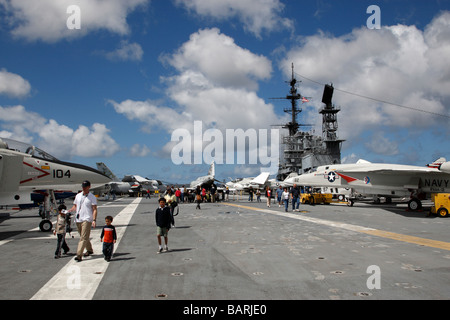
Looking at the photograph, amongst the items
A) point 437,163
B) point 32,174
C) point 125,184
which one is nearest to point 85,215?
point 32,174

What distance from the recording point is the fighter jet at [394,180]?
2383 centimetres

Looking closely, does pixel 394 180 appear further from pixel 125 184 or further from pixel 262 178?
pixel 125 184

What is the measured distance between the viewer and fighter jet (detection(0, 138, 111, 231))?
39.1 feet

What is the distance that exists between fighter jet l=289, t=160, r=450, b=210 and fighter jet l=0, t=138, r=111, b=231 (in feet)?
65.7

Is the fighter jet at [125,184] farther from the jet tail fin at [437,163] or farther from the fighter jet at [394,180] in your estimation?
the jet tail fin at [437,163]

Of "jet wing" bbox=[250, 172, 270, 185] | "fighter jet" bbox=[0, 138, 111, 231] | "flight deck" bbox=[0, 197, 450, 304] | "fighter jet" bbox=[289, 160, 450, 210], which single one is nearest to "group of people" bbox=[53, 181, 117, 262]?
"flight deck" bbox=[0, 197, 450, 304]

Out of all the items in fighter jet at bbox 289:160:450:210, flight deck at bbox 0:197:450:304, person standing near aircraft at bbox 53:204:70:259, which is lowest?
flight deck at bbox 0:197:450:304

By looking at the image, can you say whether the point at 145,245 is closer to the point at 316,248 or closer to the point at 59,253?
the point at 59,253

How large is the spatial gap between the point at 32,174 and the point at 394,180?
24589mm

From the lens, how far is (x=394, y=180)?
25.2 metres

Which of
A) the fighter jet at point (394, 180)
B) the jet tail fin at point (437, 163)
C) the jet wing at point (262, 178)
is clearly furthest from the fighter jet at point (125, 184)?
the jet tail fin at point (437, 163)

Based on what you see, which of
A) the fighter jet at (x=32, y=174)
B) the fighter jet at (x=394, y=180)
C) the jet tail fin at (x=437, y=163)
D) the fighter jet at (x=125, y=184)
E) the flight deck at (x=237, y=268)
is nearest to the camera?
the flight deck at (x=237, y=268)

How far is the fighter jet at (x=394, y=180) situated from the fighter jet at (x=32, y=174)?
20.0 meters

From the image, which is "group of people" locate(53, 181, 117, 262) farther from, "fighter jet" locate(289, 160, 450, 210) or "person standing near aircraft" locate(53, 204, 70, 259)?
"fighter jet" locate(289, 160, 450, 210)
